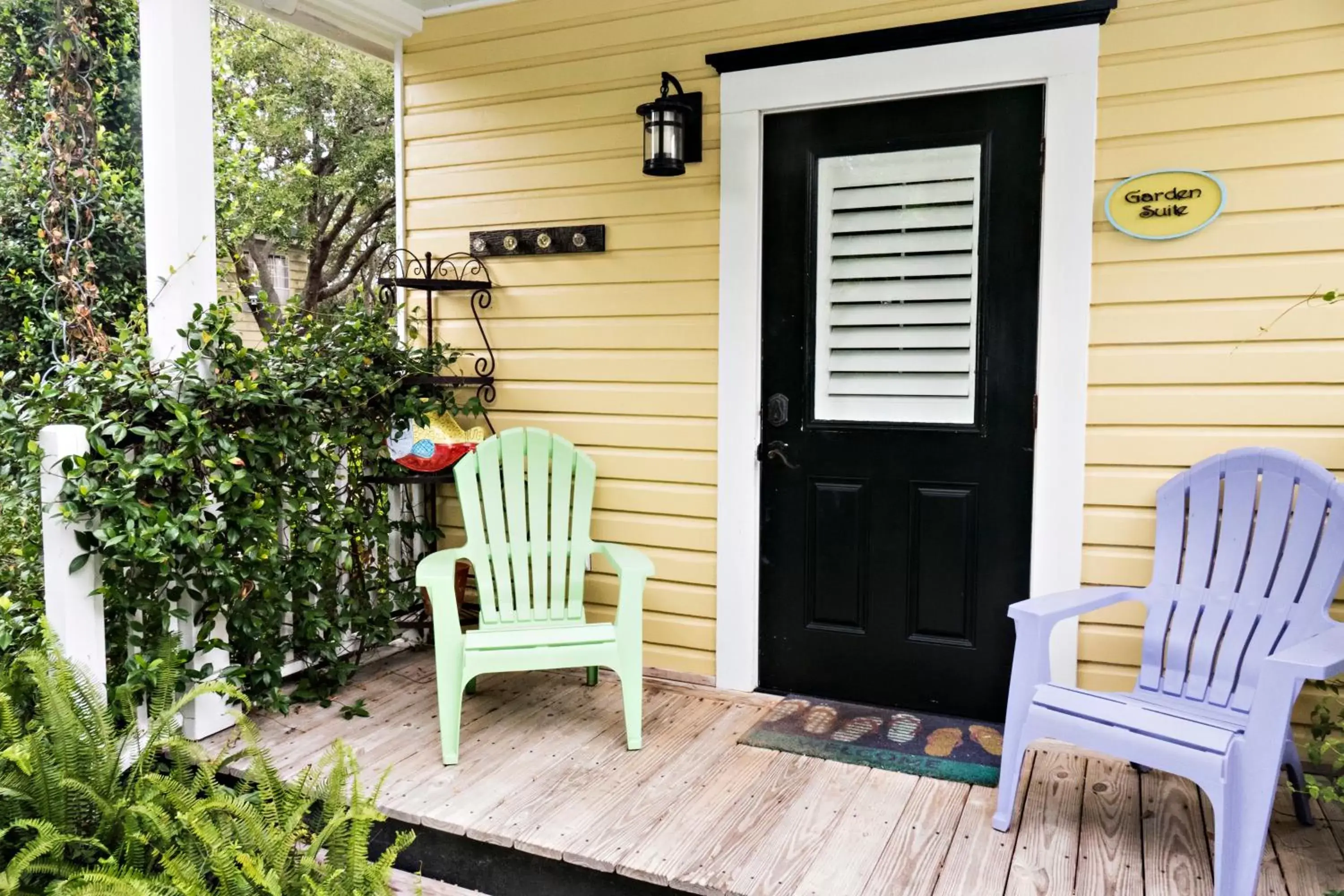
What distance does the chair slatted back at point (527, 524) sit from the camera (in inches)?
124

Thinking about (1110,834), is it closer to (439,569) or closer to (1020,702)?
(1020,702)

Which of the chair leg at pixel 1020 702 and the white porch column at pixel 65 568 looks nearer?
the chair leg at pixel 1020 702

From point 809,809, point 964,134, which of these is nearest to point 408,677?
point 809,809

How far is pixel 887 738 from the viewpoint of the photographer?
9.63 ft

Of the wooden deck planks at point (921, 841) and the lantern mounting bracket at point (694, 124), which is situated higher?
the lantern mounting bracket at point (694, 124)

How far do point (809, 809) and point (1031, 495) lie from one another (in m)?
1.23

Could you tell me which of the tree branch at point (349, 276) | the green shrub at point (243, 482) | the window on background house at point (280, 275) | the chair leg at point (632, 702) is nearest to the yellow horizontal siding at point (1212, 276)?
the chair leg at point (632, 702)

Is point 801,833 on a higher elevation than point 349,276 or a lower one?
lower

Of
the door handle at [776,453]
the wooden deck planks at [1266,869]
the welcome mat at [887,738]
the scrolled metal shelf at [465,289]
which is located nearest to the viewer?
the wooden deck planks at [1266,869]

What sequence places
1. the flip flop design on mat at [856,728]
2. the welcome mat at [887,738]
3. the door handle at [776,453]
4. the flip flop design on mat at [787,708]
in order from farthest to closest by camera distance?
the door handle at [776,453] → the flip flop design on mat at [787,708] → the flip flop design on mat at [856,728] → the welcome mat at [887,738]

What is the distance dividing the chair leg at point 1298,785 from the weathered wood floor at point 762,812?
0.03 metres

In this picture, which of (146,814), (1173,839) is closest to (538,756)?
A: (146,814)

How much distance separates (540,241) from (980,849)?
262 cm

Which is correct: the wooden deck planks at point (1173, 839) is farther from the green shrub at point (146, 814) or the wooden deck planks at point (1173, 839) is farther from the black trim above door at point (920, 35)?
the black trim above door at point (920, 35)
